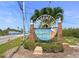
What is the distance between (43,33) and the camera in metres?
11.2

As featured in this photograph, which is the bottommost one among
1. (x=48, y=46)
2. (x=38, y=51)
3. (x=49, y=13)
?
(x=38, y=51)

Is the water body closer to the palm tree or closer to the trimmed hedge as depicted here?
the palm tree

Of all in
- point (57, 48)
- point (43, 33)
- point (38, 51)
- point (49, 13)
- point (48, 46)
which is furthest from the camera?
point (49, 13)

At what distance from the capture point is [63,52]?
1038 centimetres

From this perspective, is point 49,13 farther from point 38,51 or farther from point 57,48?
point 38,51

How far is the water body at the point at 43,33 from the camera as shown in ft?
36.5

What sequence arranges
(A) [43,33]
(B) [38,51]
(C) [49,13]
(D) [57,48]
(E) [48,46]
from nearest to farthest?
(B) [38,51], (D) [57,48], (E) [48,46], (A) [43,33], (C) [49,13]

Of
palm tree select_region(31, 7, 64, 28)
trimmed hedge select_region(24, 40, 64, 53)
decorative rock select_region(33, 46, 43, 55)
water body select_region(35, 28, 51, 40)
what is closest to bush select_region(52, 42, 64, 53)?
trimmed hedge select_region(24, 40, 64, 53)

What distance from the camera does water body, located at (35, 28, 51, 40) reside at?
36.5 ft

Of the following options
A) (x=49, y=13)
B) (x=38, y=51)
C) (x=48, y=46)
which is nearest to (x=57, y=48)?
(x=48, y=46)

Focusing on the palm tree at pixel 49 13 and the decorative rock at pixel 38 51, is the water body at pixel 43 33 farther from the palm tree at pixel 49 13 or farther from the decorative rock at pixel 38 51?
the decorative rock at pixel 38 51

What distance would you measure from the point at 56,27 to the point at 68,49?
4.12 feet

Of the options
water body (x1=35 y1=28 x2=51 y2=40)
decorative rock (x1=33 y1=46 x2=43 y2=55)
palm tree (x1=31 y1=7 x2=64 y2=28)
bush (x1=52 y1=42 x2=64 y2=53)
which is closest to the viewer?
decorative rock (x1=33 y1=46 x2=43 y2=55)

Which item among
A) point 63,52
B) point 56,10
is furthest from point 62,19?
point 63,52
